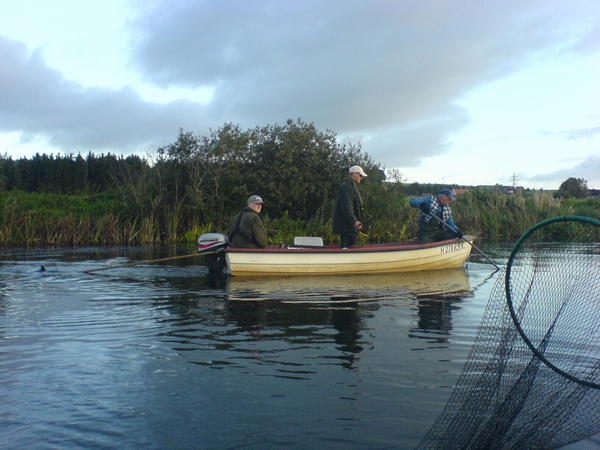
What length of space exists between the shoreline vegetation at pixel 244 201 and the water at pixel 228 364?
1416 centimetres

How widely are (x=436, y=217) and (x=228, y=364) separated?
9.51 m

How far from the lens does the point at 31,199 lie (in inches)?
1284

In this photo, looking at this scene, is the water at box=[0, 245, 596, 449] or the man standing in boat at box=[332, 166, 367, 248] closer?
the water at box=[0, 245, 596, 449]

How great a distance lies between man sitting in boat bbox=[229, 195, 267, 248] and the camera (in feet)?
45.6

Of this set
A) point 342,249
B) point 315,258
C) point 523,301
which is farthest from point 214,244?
point 523,301

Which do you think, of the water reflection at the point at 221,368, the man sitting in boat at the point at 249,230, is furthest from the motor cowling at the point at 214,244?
the water reflection at the point at 221,368

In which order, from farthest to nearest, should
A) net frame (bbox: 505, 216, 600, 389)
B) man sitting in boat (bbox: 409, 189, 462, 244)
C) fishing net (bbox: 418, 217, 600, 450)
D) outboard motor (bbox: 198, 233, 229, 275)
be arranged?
man sitting in boat (bbox: 409, 189, 462, 244) < outboard motor (bbox: 198, 233, 229, 275) < net frame (bbox: 505, 216, 600, 389) < fishing net (bbox: 418, 217, 600, 450)

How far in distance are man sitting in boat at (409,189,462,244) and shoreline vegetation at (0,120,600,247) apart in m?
8.93

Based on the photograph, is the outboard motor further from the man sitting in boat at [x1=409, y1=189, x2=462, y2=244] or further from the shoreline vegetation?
the shoreline vegetation

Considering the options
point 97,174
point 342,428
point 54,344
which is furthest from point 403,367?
point 97,174

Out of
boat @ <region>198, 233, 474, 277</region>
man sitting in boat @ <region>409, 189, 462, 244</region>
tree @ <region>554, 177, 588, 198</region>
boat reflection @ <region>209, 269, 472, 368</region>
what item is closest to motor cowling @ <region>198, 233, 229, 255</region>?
boat @ <region>198, 233, 474, 277</region>

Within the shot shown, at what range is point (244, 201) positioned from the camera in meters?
28.4

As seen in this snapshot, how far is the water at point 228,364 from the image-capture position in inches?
179

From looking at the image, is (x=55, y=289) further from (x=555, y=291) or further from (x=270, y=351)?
(x=555, y=291)
